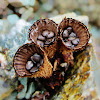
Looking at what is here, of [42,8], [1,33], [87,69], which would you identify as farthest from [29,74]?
[42,8]

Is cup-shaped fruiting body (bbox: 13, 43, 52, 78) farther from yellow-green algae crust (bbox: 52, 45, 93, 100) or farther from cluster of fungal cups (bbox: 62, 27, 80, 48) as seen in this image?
yellow-green algae crust (bbox: 52, 45, 93, 100)

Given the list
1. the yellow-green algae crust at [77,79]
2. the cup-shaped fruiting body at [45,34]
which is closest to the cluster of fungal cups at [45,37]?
the cup-shaped fruiting body at [45,34]

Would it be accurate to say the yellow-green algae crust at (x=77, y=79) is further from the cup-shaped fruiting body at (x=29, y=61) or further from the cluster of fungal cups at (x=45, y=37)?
the cluster of fungal cups at (x=45, y=37)

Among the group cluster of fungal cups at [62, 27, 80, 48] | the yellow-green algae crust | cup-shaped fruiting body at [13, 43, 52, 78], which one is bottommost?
the yellow-green algae crust

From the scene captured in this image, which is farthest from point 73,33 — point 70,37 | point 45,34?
point 45,34

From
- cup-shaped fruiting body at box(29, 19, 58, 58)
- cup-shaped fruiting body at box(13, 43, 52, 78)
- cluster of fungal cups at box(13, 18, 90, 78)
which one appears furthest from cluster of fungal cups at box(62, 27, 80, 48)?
cup-shaped fruiting body at box(13, 43, 52, 78)

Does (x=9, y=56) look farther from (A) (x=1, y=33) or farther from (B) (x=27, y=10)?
(B) (x=27, y=10)
